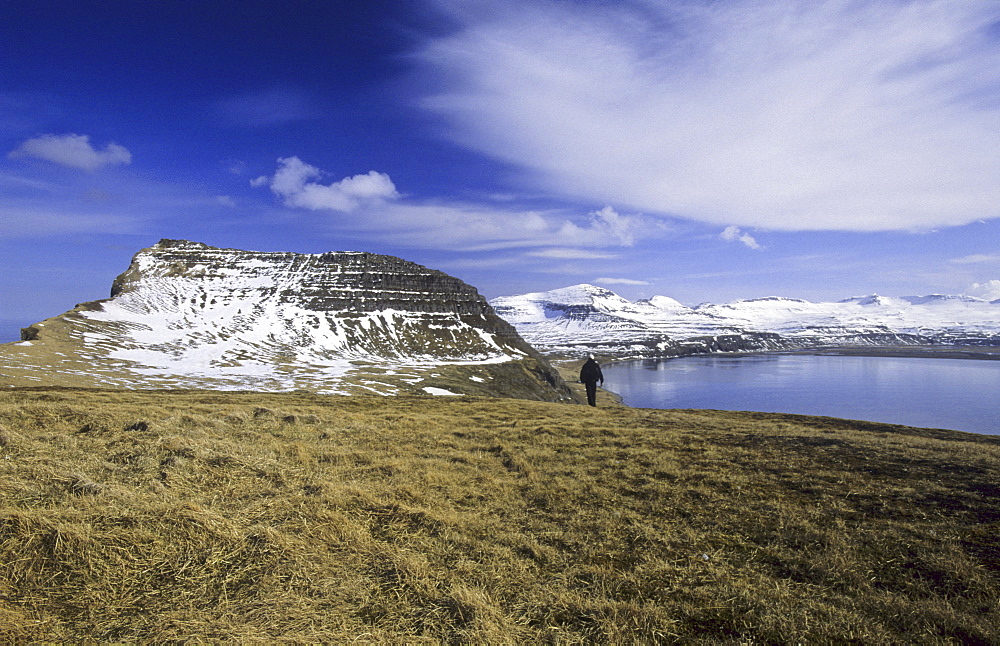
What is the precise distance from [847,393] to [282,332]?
417 ft

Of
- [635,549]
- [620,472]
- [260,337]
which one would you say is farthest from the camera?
[260,337]

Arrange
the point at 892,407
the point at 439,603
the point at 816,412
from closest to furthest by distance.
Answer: the point at 439,603
the point at 816,412
the point at 892,407

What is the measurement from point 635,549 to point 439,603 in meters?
3.00

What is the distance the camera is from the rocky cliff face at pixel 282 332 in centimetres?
5900

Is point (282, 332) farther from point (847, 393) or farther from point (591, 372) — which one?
point (847, 393)

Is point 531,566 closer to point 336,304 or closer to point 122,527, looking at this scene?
point 122,527

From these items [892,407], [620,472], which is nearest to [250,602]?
[620,472]

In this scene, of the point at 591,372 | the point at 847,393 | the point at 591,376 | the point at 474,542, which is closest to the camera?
the point at 474,542

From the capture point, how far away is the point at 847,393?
100875 mm

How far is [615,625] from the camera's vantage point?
15.7 feet

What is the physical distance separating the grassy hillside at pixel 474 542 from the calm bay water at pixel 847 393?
7754cm

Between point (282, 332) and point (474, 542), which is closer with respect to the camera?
point (474, 542)

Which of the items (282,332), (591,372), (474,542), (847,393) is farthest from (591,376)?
(847,393)

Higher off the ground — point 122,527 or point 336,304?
point 336,304
